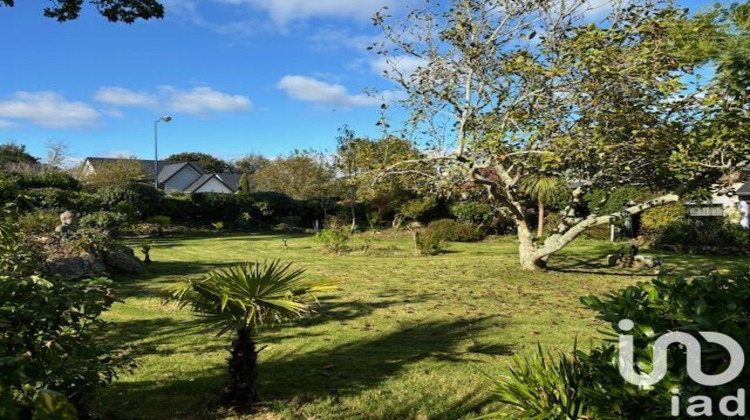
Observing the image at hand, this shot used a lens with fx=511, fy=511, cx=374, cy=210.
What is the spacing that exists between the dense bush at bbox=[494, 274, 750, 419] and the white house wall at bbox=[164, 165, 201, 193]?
60.6m

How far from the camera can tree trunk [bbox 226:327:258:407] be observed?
4.31 m

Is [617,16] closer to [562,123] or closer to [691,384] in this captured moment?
[562,123]

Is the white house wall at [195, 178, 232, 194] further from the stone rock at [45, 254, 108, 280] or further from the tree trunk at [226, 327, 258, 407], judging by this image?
the tree trunk at [226, 327, 258, 407]

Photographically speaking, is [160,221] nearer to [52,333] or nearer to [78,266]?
[78,266]

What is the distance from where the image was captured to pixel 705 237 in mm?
18734

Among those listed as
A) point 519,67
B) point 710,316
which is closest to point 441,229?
point 519,67

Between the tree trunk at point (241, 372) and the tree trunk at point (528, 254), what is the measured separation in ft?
32.7

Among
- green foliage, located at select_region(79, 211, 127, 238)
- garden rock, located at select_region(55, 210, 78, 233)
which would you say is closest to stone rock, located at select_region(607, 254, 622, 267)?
garden rock, located at select_region(55, 210, 78, 233)

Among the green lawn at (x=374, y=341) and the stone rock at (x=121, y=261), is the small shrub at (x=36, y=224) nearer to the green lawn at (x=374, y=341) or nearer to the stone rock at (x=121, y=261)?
the stone rock at (x=121, y=261)

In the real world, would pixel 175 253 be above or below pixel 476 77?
below

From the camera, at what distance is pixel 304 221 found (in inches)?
1268

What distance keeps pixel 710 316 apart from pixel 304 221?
30.4 meters

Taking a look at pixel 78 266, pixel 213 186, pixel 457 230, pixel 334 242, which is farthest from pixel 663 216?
pixel 213 186

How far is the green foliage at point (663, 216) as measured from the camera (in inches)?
843
